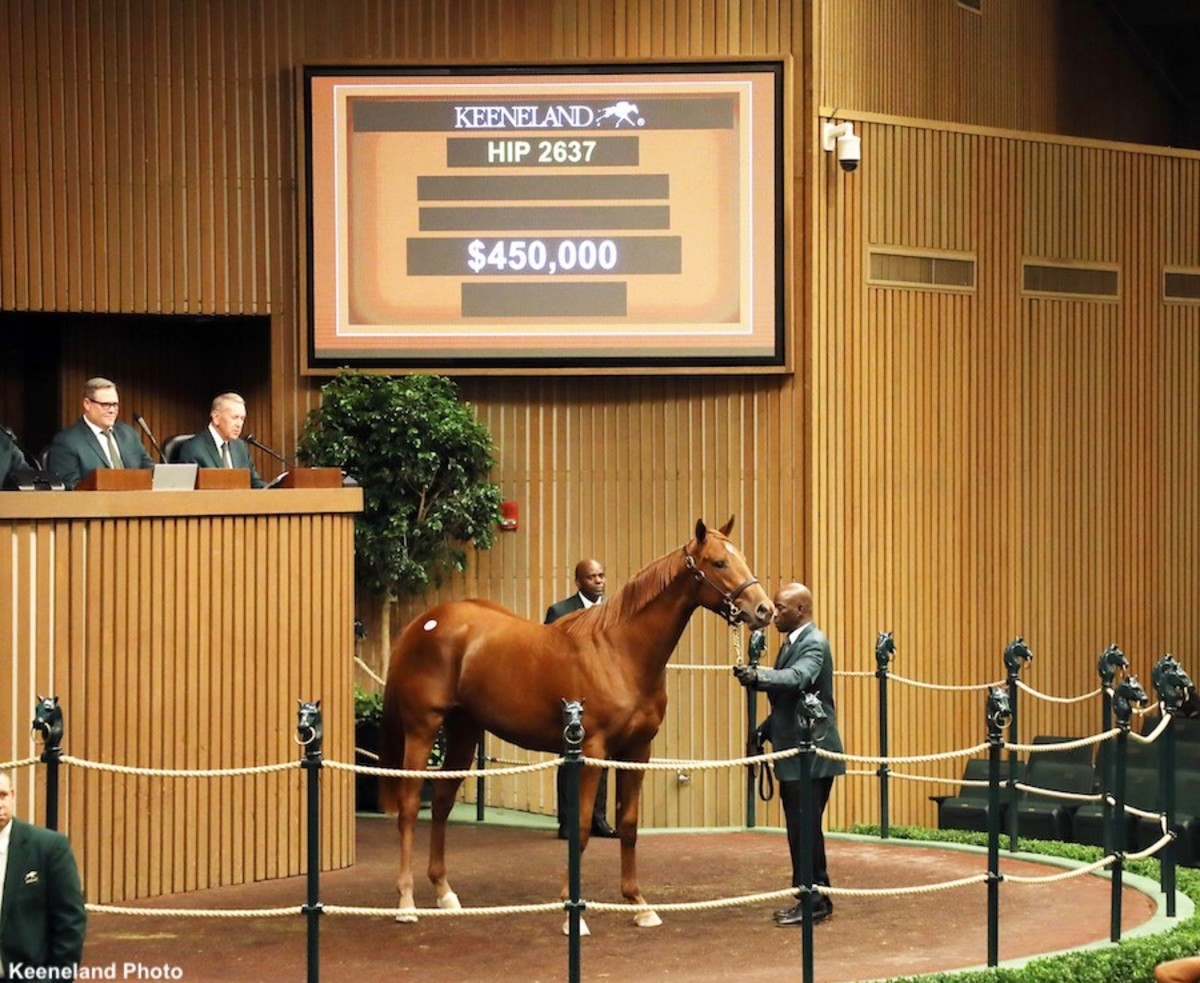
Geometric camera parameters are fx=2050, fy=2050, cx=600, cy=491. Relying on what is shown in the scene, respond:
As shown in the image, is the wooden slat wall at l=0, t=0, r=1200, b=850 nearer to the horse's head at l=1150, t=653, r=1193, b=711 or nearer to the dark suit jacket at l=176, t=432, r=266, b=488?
the dark suit jacket at l=176, t=432, r=266, b=488

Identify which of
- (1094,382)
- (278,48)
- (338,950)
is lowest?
(338,950)

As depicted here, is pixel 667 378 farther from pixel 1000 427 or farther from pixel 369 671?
pixel 369 671

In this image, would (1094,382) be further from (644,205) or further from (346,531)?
(346,531)

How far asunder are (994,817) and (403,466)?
5415mm

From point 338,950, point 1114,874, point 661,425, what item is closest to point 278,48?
point 661,425

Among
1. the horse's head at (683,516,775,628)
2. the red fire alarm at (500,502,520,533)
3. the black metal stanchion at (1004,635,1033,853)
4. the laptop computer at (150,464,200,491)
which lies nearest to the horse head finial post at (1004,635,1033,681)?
the black metal stanchion at (1004,635,1033,853)

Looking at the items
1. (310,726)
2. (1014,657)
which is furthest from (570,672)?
(1014,657)

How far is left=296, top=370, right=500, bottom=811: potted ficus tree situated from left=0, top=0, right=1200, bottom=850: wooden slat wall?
1.50ft

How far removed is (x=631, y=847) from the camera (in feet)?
30.5

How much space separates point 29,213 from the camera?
13.2 metres

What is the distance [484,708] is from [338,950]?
1.36m

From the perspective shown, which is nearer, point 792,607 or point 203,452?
point 792,607

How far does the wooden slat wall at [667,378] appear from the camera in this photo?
1333 centimetres

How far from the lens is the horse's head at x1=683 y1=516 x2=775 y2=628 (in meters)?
9.18
